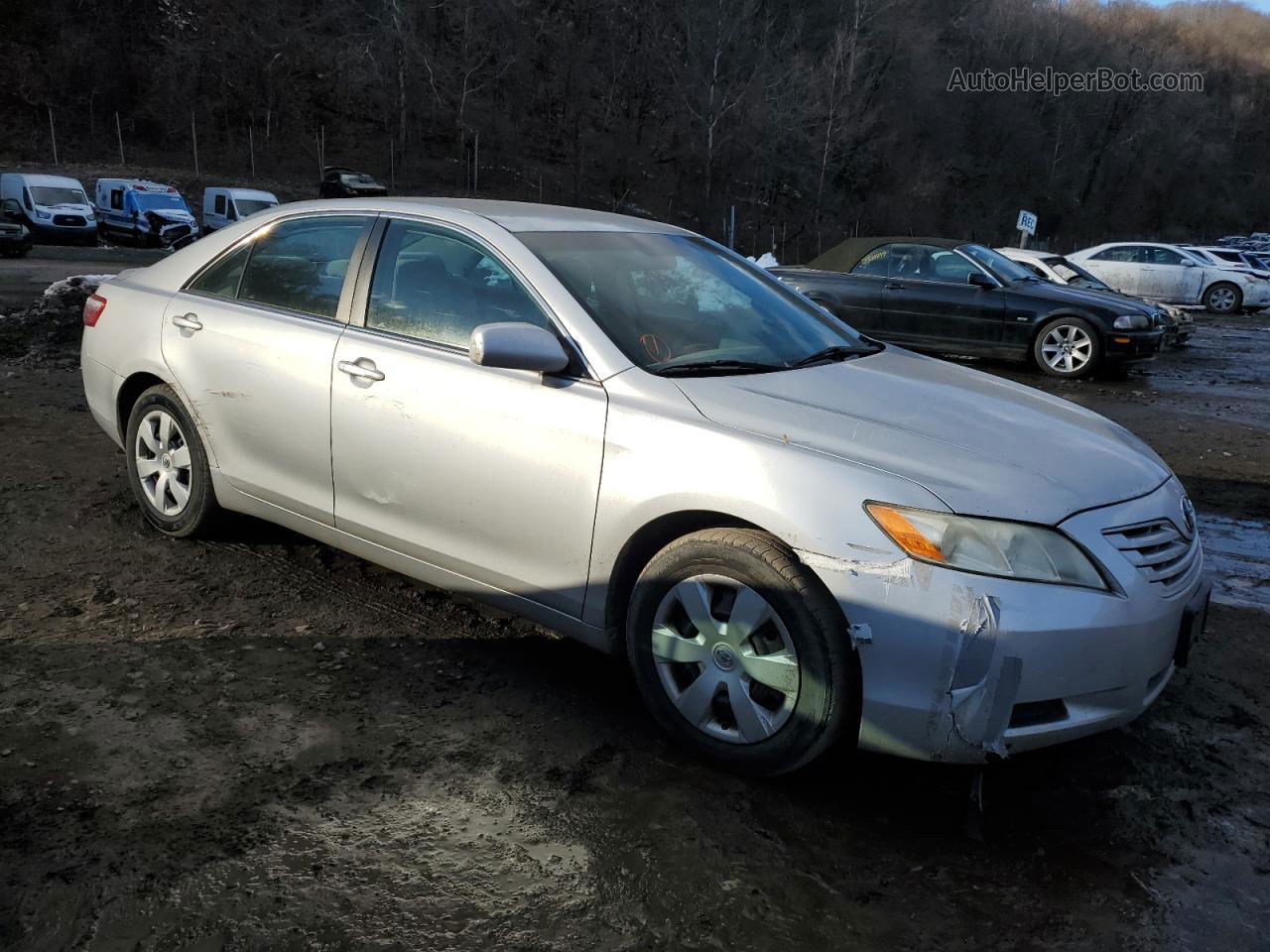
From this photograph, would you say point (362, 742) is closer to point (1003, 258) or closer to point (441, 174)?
point (1003, 258)

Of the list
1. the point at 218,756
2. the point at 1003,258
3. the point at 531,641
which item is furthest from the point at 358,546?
the point at 1003,258

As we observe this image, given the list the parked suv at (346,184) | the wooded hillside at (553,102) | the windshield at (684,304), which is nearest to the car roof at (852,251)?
the windshield at (684,304)

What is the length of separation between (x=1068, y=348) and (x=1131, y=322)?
0.74 m

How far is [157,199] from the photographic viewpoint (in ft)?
98.5

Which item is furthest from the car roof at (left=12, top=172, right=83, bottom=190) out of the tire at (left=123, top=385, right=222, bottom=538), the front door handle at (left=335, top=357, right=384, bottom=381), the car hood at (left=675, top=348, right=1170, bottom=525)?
the car hood at (left=675, top=348, right=1170, bottom=525)

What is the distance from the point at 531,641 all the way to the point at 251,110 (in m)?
50.1

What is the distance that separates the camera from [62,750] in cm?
298

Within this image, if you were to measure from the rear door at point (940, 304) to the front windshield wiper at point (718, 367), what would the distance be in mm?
9232

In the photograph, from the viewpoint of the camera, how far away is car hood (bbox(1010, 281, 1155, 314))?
1194cm

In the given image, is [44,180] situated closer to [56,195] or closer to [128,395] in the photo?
[56,195]

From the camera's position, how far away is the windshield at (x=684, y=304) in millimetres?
3434

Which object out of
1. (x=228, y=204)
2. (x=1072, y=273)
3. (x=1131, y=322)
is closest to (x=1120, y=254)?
(x=1072, y=273)

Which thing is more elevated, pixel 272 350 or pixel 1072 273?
pixel 1072 273

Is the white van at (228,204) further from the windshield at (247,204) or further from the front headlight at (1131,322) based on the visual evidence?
the front headlight at (1131,322)
